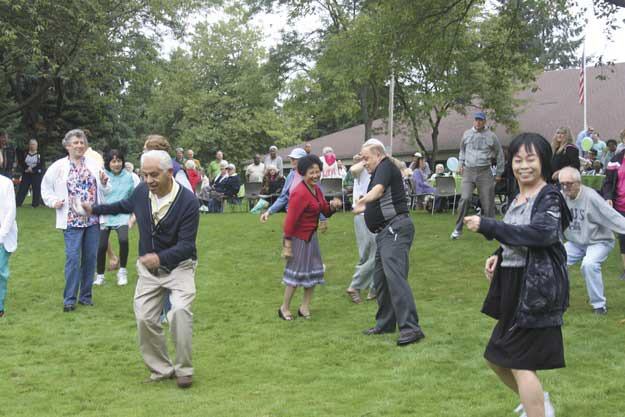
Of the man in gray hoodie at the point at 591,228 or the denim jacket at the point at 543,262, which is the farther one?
the man in gray hoodie at the point at 591,228

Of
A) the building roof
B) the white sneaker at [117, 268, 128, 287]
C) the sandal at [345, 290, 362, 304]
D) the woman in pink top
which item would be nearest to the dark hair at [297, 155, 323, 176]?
the sandal at [345, 290, 362, 304]

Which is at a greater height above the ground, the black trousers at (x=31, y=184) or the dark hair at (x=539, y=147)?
the dark hair at (x=539, y=147)

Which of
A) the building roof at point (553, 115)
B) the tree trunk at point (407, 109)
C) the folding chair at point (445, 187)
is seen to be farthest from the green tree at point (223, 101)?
the folding chair at point (445, 187)

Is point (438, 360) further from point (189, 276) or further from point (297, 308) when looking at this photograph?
point (297, 308)

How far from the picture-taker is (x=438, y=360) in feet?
22.9

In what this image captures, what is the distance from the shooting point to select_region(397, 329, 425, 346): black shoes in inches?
299

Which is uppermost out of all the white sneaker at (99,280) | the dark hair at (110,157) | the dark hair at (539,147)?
the dark hair at (110,157)

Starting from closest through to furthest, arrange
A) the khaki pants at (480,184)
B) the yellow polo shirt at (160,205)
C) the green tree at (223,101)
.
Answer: the yellow polo shirt at (160,205), the khaki pants at (480,184), the green tree at (223,101)

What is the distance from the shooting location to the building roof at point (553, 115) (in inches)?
1362

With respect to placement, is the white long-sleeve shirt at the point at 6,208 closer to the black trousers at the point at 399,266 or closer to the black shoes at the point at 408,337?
the black trousers at the point at 399,266

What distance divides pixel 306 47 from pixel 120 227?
2758 cm

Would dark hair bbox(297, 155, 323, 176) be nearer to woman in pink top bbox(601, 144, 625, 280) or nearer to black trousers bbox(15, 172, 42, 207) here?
woman in pink top bbox(601, 144, 625, 280)

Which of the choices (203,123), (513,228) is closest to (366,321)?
(513,228)

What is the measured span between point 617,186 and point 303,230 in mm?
4291
